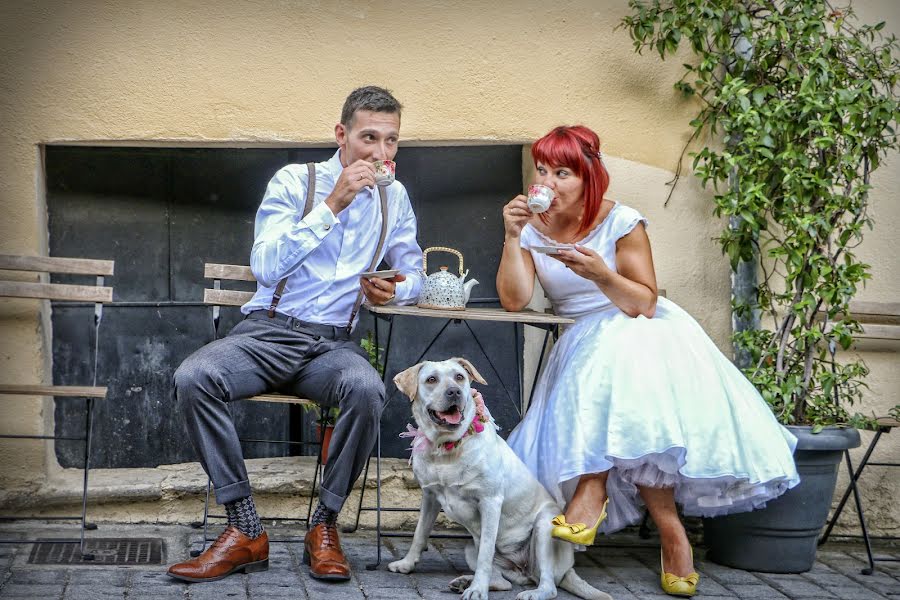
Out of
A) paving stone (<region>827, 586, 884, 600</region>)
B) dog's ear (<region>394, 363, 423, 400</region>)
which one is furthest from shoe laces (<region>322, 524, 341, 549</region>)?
paving stone (<region>827, 586, 884, 600</region>)

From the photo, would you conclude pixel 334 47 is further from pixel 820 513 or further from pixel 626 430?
pixel 820 513

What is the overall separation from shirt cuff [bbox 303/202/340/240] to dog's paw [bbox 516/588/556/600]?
1565 millimetres

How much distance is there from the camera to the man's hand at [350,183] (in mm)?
4020

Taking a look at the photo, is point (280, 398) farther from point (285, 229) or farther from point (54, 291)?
point (54, 291)

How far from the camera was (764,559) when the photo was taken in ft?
14.2

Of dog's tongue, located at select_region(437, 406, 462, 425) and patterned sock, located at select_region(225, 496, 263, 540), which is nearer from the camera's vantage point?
dog's tongue, located at select_region(437, 406, 462, 425)

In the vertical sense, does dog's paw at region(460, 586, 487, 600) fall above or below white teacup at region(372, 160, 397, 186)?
below

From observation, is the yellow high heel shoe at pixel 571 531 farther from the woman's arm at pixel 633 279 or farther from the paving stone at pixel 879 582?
the paving stone at pixel 879 582

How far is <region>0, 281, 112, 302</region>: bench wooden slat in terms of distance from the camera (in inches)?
172

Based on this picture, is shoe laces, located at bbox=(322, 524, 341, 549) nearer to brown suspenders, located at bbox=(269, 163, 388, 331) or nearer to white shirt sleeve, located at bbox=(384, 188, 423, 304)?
brown suspenders, located at bbox=(269, 163, 388, 331)

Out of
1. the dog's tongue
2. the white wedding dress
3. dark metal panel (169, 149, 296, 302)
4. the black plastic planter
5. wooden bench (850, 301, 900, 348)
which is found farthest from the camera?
dark metal panel (169, 149, 296, 302)

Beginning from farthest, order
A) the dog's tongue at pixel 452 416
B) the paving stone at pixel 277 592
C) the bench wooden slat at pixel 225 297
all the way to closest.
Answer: the bench wooden slat at pixel 225 297 → the dog's tongue at pixel 452 416 → the paving stone at pixel 277 592

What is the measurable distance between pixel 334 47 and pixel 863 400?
10.3 feet

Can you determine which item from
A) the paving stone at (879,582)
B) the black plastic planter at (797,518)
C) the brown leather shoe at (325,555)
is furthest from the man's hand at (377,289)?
the paving stone at (879,582)
